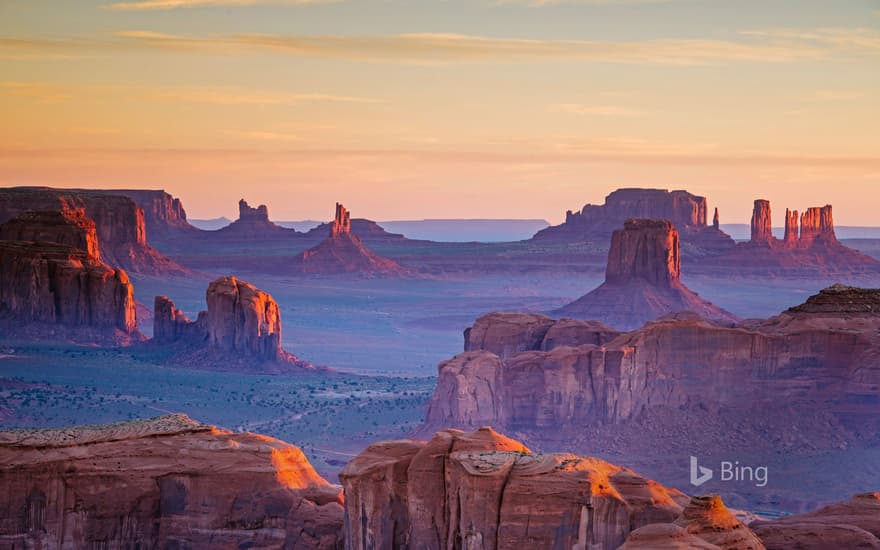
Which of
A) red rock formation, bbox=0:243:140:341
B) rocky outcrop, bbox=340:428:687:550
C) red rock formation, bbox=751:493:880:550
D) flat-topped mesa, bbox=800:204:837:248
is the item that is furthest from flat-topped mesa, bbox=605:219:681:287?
Answer: red rock formation, bbox=751:493:880:550

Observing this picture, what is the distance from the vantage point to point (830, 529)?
3538 centimetres

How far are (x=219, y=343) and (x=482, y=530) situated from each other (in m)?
74.6

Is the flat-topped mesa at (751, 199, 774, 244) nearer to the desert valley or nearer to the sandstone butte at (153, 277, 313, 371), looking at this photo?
the desert valley

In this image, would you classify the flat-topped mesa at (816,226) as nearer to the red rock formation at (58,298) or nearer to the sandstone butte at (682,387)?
the red rock formation at (58,298)

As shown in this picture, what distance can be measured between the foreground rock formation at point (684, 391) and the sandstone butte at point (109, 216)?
9181cm

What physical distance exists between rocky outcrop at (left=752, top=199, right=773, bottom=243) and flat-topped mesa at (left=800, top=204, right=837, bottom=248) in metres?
4.75

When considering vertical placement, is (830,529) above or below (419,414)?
above

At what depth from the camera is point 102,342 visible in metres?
116

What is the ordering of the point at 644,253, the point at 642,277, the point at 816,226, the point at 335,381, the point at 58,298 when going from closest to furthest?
the point at 335,381, the point at 58,298, the point at 644,253, the point at 642,277, the point at 816,226

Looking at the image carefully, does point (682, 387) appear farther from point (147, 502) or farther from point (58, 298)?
point (58, 298)

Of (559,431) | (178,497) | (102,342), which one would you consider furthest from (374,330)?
(178,497)

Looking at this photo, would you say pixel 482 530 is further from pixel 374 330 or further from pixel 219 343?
pixel 374 330

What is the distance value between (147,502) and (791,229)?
15918 centimetres

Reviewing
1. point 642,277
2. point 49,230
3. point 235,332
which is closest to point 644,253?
point 642,277
